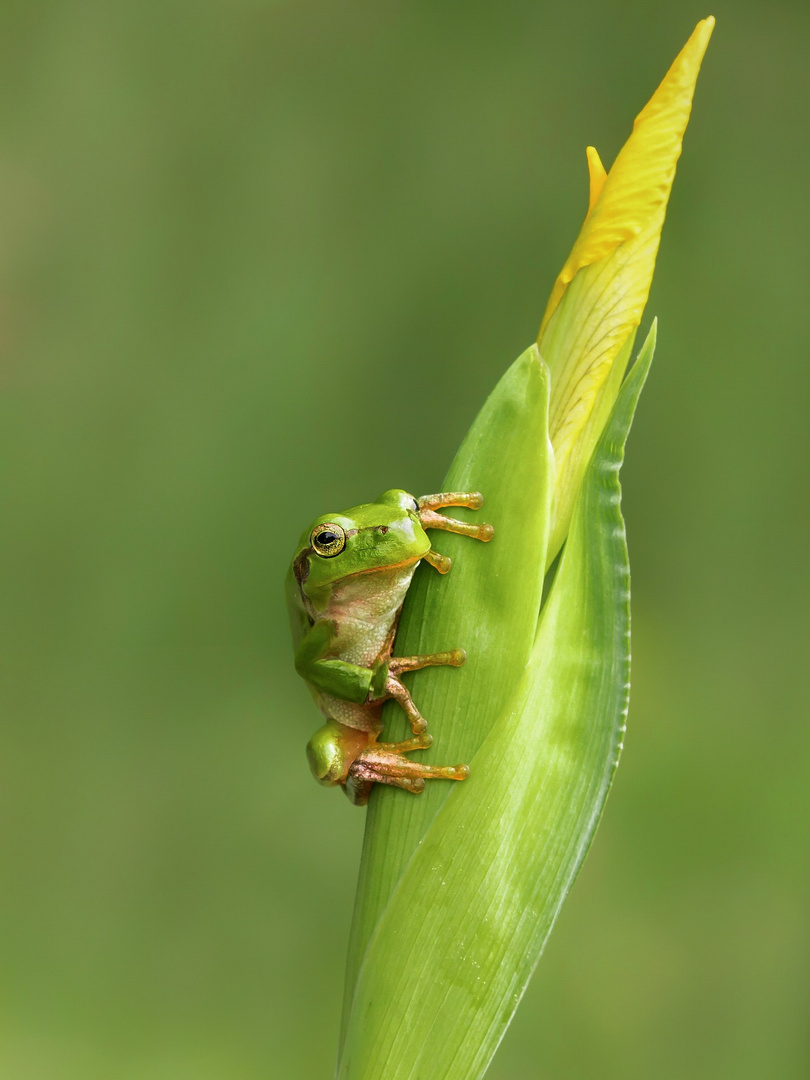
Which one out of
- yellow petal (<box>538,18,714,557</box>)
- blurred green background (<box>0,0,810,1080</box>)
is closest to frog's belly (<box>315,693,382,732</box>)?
yellow petal (<box>538,18,714,557</box>)

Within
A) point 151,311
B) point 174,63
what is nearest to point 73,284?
point 151,311

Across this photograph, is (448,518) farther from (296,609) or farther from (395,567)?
(296,609)

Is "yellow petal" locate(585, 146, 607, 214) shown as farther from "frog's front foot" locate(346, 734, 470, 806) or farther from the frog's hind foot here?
"frog's front foot" locate(346, 734, 470, 806)

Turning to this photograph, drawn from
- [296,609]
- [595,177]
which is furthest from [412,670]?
[595,177]

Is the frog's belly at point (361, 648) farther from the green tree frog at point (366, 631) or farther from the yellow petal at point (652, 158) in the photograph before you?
the yellow petal at point (652, 158)

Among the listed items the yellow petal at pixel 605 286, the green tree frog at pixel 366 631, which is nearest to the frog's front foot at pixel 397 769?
the green tree frog at pixel 366 631
